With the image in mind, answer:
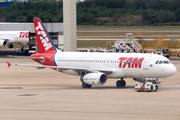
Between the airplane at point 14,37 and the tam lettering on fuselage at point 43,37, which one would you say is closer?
the tam lettering on fuselage at point 43,37

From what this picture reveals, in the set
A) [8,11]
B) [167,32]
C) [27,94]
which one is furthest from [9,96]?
[8,11]

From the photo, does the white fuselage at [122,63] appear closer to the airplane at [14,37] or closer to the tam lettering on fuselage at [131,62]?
the tam lettering on fuselage at [131,62]

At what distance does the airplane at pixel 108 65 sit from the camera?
32594mm

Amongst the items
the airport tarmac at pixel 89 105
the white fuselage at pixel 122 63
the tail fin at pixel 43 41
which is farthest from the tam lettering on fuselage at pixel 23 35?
the airport tarmac at pixel 89 105

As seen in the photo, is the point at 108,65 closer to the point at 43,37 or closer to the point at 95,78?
the point at 95,78

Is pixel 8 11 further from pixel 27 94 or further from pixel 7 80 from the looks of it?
pixel 27 94

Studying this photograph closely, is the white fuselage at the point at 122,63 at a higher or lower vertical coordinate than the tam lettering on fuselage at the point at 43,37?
lower

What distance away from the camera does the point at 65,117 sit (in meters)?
20.0

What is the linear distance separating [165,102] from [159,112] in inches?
155

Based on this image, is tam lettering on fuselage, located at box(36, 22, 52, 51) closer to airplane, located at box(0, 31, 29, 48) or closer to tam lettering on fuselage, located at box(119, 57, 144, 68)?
tam lettering on fuselage, located at box(119, 57, 144, 68)

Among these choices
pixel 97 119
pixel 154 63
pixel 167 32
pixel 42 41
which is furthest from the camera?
pixel 167 32

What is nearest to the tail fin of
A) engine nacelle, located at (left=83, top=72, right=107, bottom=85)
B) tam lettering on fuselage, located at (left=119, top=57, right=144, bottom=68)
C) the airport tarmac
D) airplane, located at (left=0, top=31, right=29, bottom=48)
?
engine nacelle, located at (left=83, top=72, right=107, bottom=85)

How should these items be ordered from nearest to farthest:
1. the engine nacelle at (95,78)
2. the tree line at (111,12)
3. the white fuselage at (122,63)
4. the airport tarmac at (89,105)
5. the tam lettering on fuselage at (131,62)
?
1. the airport tarmac at (89,105)
2. the white fuselage at (122,63)
3. the engine nacelle at (95,78)
4. the tam lettering on fuselage at (131,62)
5. the tree line at (111,12)

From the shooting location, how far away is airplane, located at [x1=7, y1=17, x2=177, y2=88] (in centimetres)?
3259
